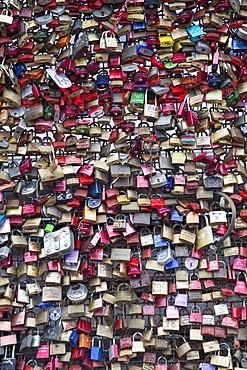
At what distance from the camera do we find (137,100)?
4148mm

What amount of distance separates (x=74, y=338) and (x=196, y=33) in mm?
2358

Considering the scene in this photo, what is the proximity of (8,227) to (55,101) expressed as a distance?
3.25 feet

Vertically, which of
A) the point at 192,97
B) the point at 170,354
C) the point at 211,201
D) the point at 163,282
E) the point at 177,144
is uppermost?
the point at 192,97

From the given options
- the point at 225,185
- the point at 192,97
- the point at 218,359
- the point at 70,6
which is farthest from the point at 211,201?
the point at 70,6

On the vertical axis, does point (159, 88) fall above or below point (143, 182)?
above

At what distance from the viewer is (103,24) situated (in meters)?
4.11

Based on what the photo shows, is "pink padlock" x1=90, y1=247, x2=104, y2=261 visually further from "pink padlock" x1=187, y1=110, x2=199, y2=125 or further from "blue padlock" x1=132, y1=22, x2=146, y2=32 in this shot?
"blue padlock" x1=132, y1=22, x2=146, y2=32

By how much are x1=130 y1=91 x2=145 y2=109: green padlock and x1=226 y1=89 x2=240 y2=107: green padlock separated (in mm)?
626

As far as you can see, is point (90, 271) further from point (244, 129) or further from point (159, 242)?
point (244, 129)

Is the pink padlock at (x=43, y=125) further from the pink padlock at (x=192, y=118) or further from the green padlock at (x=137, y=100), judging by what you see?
the pink padlock at (x=192, y=118)

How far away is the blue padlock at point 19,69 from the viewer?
4.18 metres

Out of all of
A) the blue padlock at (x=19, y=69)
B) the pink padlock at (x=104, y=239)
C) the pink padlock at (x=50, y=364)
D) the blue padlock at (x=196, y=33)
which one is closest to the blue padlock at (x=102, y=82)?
the blue padlock at (x=19, y=69)

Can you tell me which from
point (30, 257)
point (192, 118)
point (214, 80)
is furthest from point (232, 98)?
point (30, 257)

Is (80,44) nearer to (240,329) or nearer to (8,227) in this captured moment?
(8,227)
